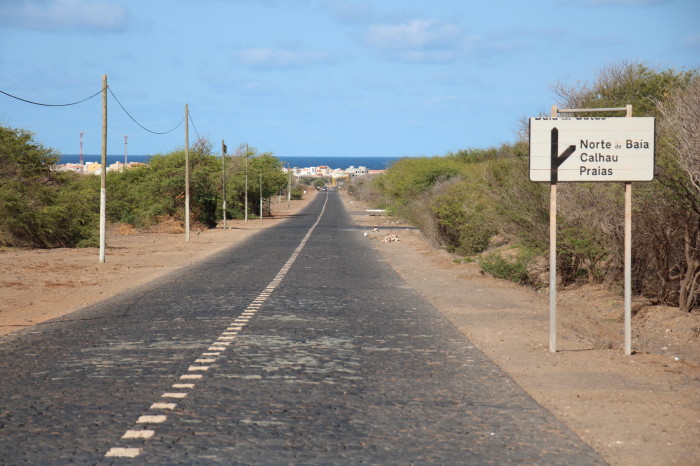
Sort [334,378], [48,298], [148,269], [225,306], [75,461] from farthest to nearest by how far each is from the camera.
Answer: [148,269] < [48,298] < [225,306] < [334,378] < [75,461]

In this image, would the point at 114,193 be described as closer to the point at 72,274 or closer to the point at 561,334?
the point at 72,274

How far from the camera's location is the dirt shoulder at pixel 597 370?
652 centimetres

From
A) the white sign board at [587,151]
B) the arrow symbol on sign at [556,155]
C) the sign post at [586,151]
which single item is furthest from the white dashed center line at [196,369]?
the arrow symbol on sign at [556,155]

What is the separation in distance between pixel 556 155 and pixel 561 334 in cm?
330

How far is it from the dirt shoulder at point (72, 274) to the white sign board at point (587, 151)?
8.05 m

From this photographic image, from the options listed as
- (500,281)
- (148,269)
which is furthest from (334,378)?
(148,269)

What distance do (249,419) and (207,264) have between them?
19.7m

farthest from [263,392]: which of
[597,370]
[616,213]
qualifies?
[616,213]

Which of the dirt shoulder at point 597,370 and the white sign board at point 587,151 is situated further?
the white sign board at point 587,151

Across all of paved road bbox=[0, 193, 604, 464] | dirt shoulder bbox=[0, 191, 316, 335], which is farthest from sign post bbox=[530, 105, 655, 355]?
dirt shoulder bbox=[0, 191, 316, 335]

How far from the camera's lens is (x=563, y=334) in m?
12.3

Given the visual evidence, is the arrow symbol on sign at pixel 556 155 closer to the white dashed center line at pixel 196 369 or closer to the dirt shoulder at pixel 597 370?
the dirt shoulder at pixel 597 370

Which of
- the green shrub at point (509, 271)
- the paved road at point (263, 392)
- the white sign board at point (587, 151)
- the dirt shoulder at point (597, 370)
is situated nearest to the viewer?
the paved road at point (263, 392)

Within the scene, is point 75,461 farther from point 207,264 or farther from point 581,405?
point 207,264
